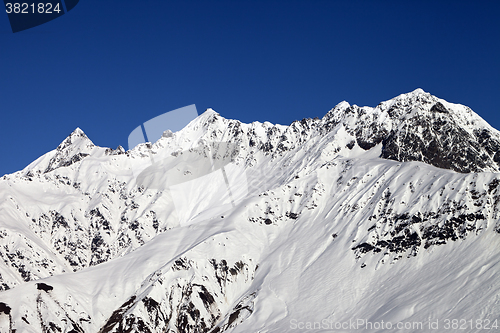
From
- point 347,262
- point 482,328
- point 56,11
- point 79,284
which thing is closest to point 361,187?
point 347,262

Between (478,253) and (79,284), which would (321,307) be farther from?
(79,284)

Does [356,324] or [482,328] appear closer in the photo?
[482,328]

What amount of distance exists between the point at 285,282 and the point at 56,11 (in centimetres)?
13333

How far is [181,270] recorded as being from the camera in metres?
176

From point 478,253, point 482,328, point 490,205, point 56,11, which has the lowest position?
point 482,328

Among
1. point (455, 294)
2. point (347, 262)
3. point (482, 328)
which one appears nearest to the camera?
point (482, 328)

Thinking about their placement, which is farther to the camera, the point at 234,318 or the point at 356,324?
the point at 234,318

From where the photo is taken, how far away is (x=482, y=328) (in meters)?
119

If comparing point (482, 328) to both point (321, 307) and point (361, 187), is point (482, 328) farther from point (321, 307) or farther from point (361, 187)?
point (361, 187)

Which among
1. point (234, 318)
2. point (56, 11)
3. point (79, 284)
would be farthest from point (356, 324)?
point (56, 11)

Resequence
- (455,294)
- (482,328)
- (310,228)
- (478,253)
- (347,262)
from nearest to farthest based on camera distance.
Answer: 1. (482,328)
2. (455,294)
3. (478,253)
4. (347,262)
5. (310,228)

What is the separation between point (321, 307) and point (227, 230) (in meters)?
54.3

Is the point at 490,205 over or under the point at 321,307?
over

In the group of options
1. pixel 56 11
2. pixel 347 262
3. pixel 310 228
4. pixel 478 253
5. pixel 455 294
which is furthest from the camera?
pixel 310 228
